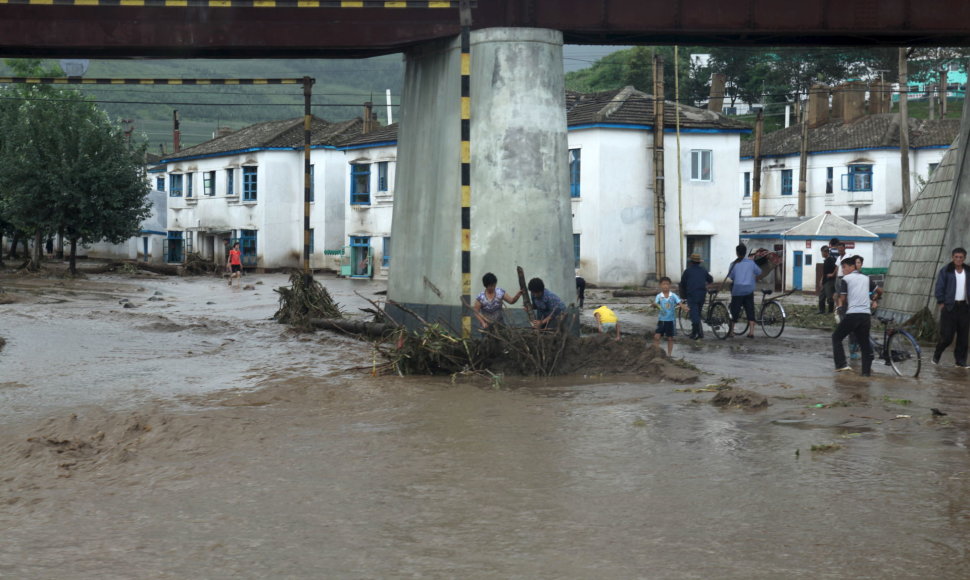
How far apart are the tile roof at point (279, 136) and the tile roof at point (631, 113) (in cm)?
1664

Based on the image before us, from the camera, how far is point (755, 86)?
8238 cm

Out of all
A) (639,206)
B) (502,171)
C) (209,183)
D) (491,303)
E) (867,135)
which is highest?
(867,135)

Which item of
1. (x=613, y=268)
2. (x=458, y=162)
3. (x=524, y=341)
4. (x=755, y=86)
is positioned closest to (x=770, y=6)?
(x=458, y=162)

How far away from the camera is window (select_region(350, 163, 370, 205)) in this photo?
51938mm

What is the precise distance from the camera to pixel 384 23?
1825 centimetres

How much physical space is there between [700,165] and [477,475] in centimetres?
3457

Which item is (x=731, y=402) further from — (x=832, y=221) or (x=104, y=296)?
(x=104, y=296)

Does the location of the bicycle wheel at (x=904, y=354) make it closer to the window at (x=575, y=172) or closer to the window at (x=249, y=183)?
the window at (x=575, y=172)

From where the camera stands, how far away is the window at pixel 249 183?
5728 cm

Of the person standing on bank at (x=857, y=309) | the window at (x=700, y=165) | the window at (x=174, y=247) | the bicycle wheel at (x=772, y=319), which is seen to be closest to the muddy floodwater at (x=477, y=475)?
the person standing on bank at (x=857, y=309)

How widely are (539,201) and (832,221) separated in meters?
19.3

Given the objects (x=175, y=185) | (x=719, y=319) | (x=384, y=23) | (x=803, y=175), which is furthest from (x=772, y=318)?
(x=175, y=185)

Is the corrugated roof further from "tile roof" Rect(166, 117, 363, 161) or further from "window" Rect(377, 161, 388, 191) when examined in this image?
"tile roof" Rect(166, 117, 363, 161)

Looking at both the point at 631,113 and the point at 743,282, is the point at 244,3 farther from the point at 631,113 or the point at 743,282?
the point at 631,113
